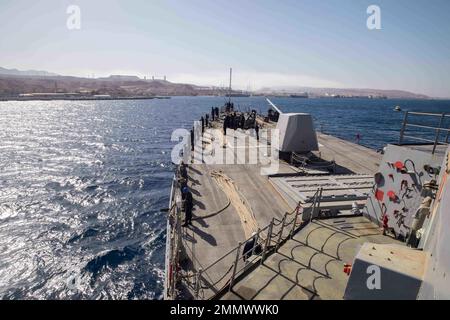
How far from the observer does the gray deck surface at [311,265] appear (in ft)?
21.6

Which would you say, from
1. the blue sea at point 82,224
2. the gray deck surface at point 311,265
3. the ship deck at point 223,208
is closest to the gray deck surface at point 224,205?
the ship deck at point 223,208

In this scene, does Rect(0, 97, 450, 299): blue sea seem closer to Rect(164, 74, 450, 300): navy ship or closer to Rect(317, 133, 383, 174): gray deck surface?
Rect(164, 74, 450, 300): navy ship

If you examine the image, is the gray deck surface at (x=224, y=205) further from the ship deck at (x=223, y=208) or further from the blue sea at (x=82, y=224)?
the blue sea at (x=82, y=224)

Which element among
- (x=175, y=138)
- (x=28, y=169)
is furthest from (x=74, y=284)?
(x=175, y=138)

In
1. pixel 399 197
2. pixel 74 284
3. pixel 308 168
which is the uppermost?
pixel 399 197

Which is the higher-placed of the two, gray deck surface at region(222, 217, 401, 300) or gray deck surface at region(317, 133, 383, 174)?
gray deck surface at region(317, 133, 383, 174)

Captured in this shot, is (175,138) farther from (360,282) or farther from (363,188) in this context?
(360,282)

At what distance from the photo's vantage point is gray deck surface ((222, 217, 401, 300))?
21.6ft

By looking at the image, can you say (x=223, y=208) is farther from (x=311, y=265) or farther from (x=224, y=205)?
(x=311, y=265)

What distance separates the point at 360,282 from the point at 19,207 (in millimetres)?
26159

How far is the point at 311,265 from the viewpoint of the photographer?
25.1 ft

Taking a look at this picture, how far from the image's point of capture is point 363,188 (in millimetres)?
13883

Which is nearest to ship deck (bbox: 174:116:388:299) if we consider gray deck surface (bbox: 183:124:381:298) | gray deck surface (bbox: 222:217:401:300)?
gray deck surface (bbox: 183:124:381:298)
